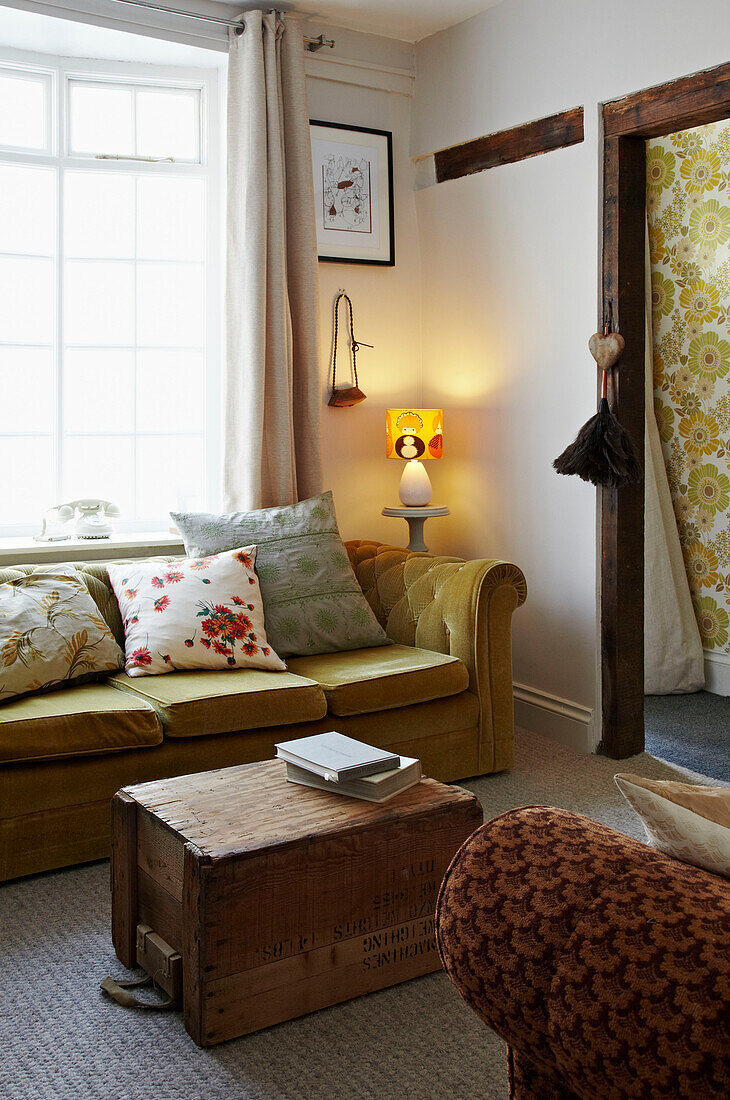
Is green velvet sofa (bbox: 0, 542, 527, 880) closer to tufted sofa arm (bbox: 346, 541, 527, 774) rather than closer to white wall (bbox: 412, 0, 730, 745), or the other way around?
tufted sofa arm (bbox: 346, 541, 527, 774)

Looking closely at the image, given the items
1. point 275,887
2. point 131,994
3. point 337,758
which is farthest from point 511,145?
point 131,994

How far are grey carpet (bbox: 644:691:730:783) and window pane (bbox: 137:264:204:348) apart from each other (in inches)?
94.3

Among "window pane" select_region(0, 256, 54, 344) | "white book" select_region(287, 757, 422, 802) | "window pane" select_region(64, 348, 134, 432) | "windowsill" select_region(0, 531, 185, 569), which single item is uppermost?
"window pane" select_region(0, 256, 54, 344)

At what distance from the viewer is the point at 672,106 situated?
314 cm

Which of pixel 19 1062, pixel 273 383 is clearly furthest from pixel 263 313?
pixel 19 1062

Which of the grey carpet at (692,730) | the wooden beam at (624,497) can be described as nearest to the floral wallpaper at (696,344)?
the grey carpet at (692,730)

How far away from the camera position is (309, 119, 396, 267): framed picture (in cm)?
408

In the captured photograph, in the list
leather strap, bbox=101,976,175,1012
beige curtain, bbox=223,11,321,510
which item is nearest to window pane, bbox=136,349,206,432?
beige curtain, bbox=223,11,321,510

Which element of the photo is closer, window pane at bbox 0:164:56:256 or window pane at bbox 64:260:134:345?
window pane at bbox 0:164:56:256

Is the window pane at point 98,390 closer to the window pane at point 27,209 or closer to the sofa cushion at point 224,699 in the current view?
the window pane at point 27,209

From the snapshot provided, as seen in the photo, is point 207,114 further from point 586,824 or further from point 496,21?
point 586,824

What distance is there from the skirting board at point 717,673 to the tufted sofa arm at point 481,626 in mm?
1479

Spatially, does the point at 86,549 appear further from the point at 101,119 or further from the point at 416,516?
the point at 101,119

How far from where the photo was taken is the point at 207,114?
13.2ft
